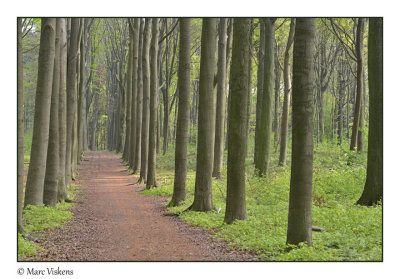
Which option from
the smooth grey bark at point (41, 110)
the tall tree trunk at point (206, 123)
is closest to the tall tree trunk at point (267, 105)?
the tall tree trunk at point (206, 123)

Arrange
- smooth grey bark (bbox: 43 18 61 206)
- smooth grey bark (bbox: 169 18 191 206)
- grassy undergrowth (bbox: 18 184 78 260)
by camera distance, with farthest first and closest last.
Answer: smooth grey bark (bbox: 169 18 191 206) < smooth grey bark (bbox: 43 18 61 206) < grassy undergrowth (bbox: 18 184 78 260)

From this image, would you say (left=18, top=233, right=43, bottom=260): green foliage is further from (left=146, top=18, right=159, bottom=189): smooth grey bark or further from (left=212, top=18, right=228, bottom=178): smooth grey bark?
(left=212, top=18, right=228, bottom=178): smooth grey bark

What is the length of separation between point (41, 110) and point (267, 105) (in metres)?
8.90

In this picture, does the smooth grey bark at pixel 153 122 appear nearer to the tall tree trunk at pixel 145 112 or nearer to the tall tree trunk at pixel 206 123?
the tall tree trunk at pixel 145 112

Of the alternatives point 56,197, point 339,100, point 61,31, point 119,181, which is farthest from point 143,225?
point 339,100

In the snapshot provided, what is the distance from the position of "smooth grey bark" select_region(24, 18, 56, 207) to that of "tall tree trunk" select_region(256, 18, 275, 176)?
28.3 ft

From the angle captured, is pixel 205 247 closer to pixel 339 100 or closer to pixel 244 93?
pixel 244 93

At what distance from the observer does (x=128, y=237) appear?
26.8 feet

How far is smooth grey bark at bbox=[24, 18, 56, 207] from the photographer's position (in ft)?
31.1

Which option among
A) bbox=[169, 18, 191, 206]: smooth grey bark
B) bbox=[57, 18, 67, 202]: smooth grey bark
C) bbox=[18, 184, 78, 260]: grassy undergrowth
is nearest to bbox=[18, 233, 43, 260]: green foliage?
bbox=[18, 184, 78, 260]: grassy undergrowth

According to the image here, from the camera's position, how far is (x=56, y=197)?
1140 centimetres

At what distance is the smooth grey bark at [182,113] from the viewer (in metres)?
11.9
